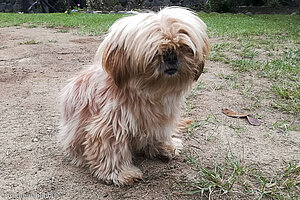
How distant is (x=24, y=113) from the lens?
143 inches

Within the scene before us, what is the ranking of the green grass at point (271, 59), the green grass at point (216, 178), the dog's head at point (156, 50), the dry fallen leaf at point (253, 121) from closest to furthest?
1. the dog's head at point (156, 50)
2. the green grass at point (216, 178)
3. the dry fallen leaf at point (253, 121)
4. the green grass at point (271, 59)

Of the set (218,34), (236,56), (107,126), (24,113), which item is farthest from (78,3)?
(107,126)

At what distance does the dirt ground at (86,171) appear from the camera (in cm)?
236

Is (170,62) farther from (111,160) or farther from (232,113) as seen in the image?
(232,113)

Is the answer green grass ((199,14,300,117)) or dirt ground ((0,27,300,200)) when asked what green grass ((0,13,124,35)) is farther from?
dirt ground ((0,27,300,200))

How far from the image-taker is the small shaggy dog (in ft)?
Result: 6.73

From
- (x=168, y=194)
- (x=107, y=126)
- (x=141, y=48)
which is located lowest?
(x=168, y=194)

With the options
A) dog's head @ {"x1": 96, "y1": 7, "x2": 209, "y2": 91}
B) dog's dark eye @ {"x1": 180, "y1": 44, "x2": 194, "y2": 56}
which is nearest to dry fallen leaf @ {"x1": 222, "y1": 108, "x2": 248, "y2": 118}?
dog's head @ {"x1": 96, "y1": 7, "x2": 209, "y2": 91}

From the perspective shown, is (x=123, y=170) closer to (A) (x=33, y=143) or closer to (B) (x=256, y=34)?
(A) (x=33, y=143)

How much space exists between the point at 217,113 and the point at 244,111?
356mm

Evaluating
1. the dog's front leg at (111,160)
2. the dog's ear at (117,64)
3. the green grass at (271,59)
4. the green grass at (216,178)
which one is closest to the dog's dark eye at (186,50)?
the dog's ear at (117,64)

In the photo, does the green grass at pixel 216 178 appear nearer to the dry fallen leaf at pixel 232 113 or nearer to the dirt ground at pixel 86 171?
the dirt ground at pixel 86 171

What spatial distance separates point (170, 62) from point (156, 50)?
0.14m

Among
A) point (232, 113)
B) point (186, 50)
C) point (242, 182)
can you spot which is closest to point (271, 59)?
point (232, 113)
